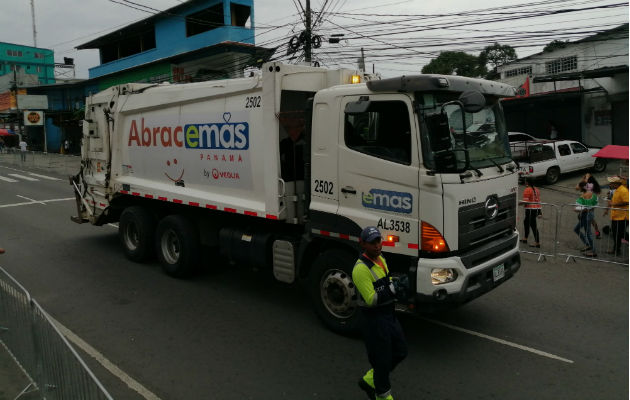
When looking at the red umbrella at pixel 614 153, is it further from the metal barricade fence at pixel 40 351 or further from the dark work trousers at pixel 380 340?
the metal barricade fence at pixel 40 351

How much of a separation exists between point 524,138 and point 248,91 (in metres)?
20.7

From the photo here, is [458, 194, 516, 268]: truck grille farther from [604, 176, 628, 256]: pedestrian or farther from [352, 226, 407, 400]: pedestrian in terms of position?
[604, 176, 628, 256]: pedestrian

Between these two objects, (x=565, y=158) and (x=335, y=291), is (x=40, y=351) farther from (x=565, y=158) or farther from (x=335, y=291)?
(x=565, y=158)

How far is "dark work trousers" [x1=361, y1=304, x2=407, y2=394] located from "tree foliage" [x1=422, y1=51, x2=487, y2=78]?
39.0 m

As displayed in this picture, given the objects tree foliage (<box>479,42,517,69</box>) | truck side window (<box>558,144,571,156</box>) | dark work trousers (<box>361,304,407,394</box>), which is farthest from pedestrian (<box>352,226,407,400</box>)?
tree foliage (<box>479,42,517,69</box>)

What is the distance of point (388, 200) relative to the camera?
5629mm

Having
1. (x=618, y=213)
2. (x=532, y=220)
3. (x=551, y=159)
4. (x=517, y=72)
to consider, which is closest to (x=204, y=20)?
(x=551, y=159)

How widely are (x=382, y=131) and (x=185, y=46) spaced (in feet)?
86.6

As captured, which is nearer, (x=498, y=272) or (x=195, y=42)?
(x=498, y=272)

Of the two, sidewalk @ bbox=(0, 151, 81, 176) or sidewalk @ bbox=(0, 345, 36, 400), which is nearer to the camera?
sidewalk @ bbox=(0, 345, 36, 400)

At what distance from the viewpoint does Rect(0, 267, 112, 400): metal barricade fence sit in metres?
3.67

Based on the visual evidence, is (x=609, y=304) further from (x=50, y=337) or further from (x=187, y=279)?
(x=50, y=337)

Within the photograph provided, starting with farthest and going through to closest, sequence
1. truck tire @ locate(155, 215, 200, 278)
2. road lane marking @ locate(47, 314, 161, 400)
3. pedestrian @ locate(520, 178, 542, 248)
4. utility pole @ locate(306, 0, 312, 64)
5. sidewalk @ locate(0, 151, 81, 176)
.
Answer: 1. sidewalk @ locate(0, 151, 81, 176)
2. utility pole @ locate(306, 0, 312, 64)
3. pedestrian @ locate(520, 178, 542, 248)
4. truck tire @ locate(155, 215, 200, 278)
5. road lane marking @ locate(47, 314, 161, 400)

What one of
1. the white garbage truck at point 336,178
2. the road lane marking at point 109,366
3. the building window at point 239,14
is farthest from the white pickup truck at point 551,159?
the building window at point 239,14
